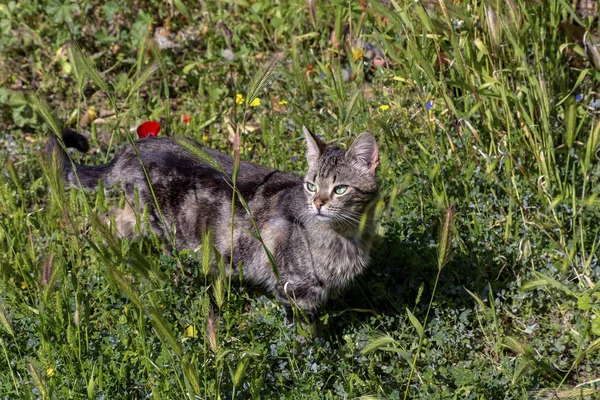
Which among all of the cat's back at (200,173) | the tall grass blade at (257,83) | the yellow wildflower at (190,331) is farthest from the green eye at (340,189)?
the yellow wildflower at (190,331)

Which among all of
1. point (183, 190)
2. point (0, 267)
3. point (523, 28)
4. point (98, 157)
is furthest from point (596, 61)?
point (0, 267)

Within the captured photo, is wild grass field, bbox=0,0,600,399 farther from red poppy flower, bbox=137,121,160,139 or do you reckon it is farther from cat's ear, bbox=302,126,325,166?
red poppy flower, bbox=137,121,160,139

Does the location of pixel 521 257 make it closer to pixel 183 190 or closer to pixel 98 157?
pixel 183 190

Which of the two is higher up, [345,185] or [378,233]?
[345,185]

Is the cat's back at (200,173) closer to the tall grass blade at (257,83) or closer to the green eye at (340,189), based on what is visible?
the green eye at (340,189)

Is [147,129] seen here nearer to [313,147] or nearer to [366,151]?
[313,147]

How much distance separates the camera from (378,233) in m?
3.97

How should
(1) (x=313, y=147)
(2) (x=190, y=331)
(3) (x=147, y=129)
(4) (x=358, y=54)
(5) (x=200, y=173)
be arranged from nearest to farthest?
(2) (x=190, y=331), (1) (x=313, y=147), (5) (x=200, y=173), (3) (x=147, y=129), (4) (x=358, y=54)

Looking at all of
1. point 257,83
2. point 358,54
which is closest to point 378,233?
point 257,83

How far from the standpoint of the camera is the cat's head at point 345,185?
3.62 meters

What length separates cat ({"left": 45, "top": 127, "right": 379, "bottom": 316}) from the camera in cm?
369

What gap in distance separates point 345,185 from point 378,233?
42cm

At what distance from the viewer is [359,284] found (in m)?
4.06

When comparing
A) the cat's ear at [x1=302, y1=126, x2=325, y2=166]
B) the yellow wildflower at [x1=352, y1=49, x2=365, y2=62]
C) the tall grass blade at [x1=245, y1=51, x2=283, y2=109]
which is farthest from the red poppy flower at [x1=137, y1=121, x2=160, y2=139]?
the tall grass blade at [x1=245, y1=51, x2=283, y2=109]
